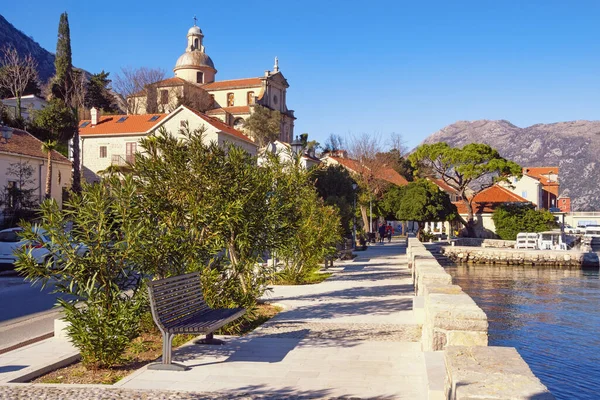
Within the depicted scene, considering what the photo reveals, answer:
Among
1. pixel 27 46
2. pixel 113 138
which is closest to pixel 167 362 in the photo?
pixel 113 138

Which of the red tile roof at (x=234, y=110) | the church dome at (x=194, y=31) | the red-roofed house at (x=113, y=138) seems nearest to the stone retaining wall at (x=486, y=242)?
the red-roofed house at (x=113, y=138)

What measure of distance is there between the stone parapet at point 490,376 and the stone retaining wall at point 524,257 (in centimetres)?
3922

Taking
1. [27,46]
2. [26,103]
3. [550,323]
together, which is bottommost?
[550,323]

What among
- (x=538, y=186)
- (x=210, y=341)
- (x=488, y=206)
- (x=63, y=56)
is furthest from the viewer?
(x=538, y=186)

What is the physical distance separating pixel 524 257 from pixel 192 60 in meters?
64.3

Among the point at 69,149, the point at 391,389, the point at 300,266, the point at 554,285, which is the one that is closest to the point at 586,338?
the point at 300,266

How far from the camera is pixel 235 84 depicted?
89.2 metres

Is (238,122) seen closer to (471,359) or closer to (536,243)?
(536,243)

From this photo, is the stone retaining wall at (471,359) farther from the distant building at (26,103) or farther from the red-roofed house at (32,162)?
the distant building at (26,103)

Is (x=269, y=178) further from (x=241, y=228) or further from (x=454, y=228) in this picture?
(x=454, y=228)

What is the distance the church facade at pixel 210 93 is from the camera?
7869cm

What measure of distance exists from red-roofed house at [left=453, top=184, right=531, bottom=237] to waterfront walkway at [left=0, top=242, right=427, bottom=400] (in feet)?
173

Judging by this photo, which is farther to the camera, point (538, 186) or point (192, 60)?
point (192, 60)

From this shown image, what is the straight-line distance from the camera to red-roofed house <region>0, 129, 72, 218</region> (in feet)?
116
